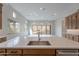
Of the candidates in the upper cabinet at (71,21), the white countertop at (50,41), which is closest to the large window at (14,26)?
the white countertop at (50,41)

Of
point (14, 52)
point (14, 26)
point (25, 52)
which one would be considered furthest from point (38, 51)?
point (14, 26)

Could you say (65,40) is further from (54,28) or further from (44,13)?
(44,13)

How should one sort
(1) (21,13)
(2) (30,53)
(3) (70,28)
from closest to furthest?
(2) (30,53) → (3) (70,28) → (1) (21,13)

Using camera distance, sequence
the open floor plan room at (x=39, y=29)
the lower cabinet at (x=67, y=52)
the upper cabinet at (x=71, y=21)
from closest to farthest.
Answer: the lower cabinet at (x=67, y=52) < the open floor plan room at (x=39, y=29) < the upper cabinet at (x=71, y=21)

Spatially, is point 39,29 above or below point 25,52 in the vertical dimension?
A: above

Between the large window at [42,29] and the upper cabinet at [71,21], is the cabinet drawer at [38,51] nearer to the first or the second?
the large window at [42,29]

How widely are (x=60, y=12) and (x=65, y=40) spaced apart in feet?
1.39

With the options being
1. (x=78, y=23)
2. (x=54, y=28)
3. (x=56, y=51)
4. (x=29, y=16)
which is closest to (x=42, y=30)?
(x=54, y=28)

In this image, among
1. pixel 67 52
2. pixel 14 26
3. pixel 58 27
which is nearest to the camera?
pixel 67 52

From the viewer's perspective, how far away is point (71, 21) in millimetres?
1587

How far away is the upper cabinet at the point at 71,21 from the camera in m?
1.49

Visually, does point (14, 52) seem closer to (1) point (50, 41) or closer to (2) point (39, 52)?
(2) point (39, 52)

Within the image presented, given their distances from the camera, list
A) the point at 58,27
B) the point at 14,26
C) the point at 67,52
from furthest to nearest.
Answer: the point at 58,27 → the point at 14,26 → the point at 67,52

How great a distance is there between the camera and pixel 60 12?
1613 millimetres
